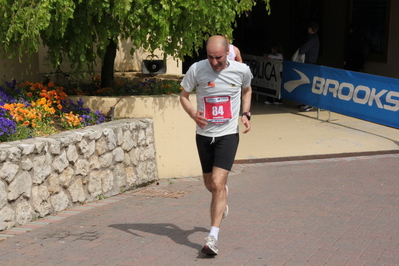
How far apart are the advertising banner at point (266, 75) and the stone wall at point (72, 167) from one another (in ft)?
23.9

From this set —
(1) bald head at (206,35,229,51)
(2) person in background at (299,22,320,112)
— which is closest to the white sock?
(1) bald head at (206,35,229,51)

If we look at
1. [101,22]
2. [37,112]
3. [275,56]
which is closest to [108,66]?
[101,22]

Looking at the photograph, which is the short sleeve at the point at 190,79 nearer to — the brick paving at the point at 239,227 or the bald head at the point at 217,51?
the bald head at the point at 217,51

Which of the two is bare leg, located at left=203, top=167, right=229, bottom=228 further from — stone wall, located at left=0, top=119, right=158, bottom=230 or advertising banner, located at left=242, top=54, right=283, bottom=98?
advertising banner, located at left=242, top=54, right=283, bottom=98

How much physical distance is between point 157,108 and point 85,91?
4.87ft

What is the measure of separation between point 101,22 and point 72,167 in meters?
2.06

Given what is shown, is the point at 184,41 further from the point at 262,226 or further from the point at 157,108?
the point at 262,226

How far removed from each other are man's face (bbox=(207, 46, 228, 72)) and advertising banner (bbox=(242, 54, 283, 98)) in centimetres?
966

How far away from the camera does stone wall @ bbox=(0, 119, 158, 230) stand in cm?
622

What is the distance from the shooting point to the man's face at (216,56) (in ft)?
17.9

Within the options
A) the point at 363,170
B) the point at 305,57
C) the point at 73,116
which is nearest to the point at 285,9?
the point at 305,57

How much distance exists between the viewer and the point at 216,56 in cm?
547

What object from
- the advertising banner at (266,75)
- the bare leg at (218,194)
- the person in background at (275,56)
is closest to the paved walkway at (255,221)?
the bare leg at (218,194)

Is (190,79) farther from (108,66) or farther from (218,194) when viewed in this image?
(108,66)
